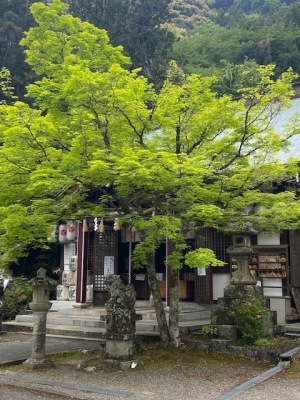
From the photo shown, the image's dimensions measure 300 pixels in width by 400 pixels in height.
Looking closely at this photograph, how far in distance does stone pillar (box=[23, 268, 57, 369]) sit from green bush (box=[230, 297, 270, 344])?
452 cm

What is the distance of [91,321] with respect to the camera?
45.4ft

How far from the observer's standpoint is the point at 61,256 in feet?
71.8

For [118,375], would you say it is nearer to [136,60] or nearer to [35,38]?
[35,38]

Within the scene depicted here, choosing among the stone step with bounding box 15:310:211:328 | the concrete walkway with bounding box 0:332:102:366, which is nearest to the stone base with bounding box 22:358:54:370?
the concrete walkway with bounding box 0:332:102:366

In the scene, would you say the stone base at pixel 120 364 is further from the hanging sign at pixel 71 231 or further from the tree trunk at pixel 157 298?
the hanging sign at pixel 71 231

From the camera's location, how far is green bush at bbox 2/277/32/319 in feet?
54.1

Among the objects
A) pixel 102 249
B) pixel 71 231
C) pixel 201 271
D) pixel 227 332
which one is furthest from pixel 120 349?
pixel 71 231

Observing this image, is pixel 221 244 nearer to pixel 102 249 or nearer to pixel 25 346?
pixel 102 249

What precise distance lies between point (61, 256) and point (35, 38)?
12.0 meters

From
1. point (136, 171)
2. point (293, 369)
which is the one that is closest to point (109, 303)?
point (136, 171)

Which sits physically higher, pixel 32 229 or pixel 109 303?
pixel 32 229

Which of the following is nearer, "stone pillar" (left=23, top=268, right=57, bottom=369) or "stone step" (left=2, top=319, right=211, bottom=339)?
"stone pillar" (left=23, top=268, right=57, bottom=369)

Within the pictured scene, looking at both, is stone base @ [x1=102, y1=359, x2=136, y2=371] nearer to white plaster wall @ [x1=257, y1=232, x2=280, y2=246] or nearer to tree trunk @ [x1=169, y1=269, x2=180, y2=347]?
tree trunk @ [x1=169, y1=269, x2=180, y2=347]

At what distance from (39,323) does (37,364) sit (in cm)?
86
